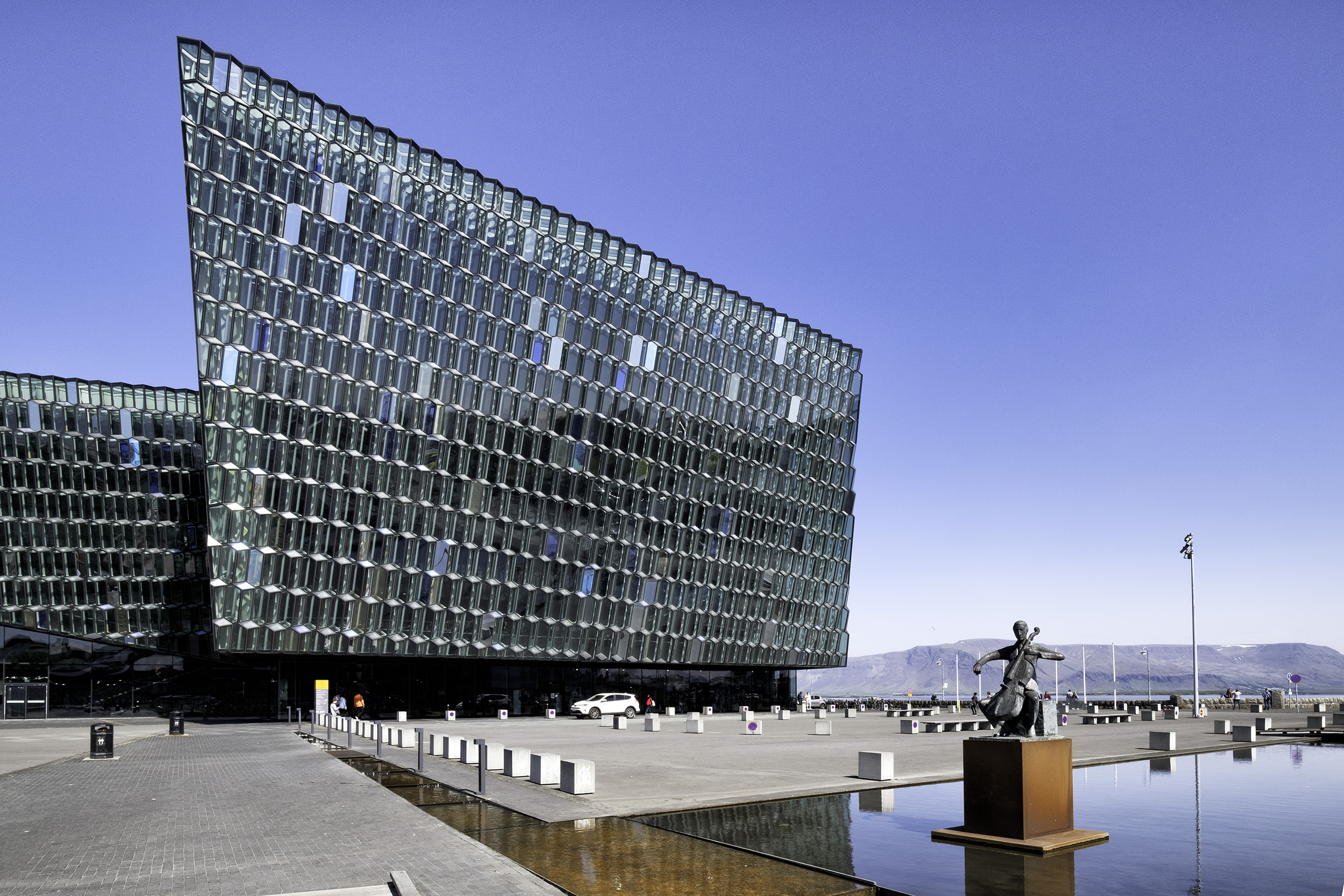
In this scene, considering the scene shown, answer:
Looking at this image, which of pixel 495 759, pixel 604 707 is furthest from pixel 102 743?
pixel 604 707

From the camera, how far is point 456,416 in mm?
60188

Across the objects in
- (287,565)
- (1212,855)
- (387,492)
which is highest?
(387,492)

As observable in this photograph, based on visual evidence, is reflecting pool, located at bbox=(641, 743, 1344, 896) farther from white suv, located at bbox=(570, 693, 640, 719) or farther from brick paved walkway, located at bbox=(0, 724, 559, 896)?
white suv, located at bbox=(570, 693, 640, 719)

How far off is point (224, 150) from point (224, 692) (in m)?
32.9

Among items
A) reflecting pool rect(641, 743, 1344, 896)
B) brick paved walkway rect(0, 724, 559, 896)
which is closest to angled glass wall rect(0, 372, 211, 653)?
brick paved walkway rect(0, 724, 559, 896)

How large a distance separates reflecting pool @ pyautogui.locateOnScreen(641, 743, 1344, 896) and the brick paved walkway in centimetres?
392

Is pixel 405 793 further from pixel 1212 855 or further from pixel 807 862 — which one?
pixel 1212 855

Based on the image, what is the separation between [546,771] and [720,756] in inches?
431

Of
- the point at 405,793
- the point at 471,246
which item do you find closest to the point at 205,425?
the point at 471,246

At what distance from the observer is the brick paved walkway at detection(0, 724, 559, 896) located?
11.6 meters

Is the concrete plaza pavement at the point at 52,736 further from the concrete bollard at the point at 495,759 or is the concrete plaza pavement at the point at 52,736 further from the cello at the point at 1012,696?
the cello at the point at 1012,696

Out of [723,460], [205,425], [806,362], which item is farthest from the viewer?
[806,362]

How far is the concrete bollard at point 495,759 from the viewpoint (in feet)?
79.8

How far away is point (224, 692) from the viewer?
209ft
